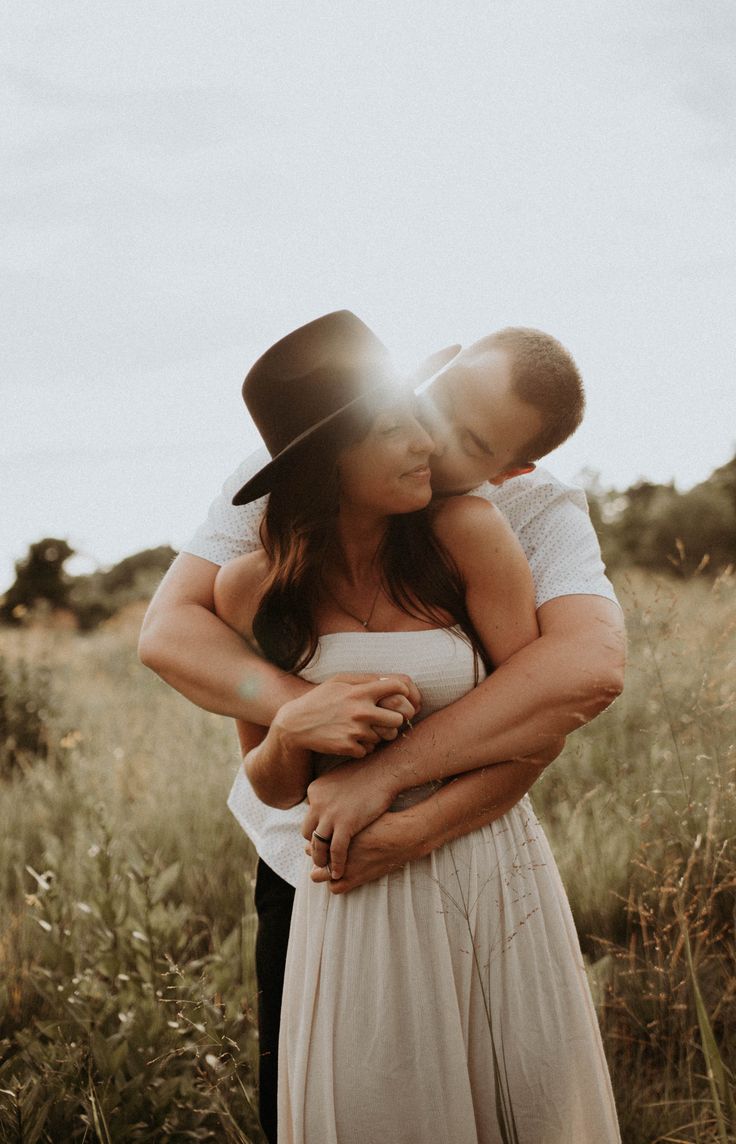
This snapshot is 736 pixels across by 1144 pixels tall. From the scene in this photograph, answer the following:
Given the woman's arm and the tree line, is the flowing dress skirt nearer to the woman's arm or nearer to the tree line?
the woman's arm

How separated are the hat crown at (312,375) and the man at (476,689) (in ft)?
1.07

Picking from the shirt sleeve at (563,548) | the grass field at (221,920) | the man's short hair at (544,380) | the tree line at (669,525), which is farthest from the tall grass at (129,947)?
the tree line at (669,525)

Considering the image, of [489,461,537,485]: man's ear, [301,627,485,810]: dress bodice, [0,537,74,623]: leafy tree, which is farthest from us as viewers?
[0,537,74,623]: leafy tree

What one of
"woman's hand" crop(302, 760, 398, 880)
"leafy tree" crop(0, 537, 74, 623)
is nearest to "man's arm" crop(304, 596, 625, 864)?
"woman's hand" crop(302, 760, 398, 880)

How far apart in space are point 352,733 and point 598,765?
10.1 ft

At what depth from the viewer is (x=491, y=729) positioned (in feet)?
5.76

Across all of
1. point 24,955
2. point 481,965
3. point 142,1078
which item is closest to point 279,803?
point 481,965

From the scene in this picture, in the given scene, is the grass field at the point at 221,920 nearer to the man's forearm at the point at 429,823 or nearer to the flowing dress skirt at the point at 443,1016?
the flowing dress skirt at the point at 443,1016

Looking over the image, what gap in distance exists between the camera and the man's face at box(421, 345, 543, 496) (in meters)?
2.45

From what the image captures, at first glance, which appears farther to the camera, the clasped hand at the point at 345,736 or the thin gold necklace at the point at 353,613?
the thin gold necklace at the point at 353,613

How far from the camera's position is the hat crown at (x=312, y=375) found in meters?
2.00

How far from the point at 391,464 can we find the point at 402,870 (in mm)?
873

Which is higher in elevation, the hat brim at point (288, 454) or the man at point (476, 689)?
the hat brim at point (288, 454)

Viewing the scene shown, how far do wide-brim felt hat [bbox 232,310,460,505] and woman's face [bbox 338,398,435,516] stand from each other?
0.08 metres
